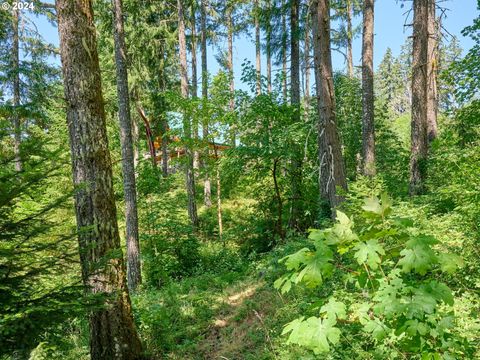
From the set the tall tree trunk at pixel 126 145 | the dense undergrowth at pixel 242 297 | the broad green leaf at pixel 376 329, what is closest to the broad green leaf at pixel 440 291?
the dense undergrowth at pixel 242 297

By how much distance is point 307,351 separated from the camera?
13.3 feet

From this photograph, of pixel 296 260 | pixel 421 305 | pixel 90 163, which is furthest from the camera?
pixel 90 163

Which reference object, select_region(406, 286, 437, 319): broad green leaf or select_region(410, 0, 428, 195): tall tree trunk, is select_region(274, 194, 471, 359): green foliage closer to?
select_region(406, 286, 437, 319): broad green leaf

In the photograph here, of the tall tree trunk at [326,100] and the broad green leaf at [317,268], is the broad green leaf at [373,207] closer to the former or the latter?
the broad green leaf at [317,268]

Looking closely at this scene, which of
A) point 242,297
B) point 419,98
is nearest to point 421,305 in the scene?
point 242,297

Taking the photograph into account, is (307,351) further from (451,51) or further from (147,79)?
(451,51)

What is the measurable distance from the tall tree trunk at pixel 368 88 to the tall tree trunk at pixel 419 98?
1.65 m

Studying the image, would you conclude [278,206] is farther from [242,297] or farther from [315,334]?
[315,334]

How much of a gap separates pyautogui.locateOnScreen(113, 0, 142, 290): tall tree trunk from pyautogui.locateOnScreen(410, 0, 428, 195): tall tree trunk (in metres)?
7.63

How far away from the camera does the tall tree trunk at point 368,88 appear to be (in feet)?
37.4

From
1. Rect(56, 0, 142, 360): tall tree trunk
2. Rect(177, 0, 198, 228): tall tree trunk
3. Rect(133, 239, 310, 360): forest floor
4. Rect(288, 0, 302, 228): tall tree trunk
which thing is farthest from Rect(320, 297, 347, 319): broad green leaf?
Rect(177, 0, 198, 228): tall tree trunk

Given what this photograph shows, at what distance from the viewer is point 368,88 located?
37.4ft

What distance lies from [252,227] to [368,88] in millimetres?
6021

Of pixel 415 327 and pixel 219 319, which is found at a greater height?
pixel 415 327
